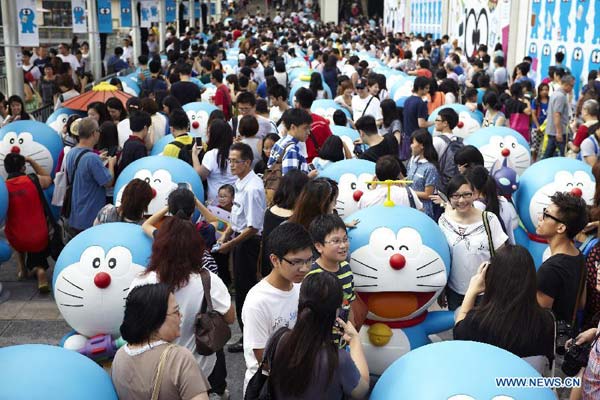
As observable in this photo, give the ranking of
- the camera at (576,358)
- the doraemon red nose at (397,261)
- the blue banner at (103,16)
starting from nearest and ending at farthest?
1. the camera at (576,358)
2. the doraemon red nose at (397,261)
3. the blue banner at (103,16)

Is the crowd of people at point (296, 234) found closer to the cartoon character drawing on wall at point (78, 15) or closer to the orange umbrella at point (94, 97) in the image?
the orange umbrella at point (94, 97)

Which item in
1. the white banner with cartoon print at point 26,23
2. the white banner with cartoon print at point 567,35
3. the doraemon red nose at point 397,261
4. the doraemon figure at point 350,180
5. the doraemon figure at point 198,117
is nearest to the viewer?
the doraemon red nose at point 397,261

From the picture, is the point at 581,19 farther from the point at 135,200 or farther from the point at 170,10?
the point at 170,10

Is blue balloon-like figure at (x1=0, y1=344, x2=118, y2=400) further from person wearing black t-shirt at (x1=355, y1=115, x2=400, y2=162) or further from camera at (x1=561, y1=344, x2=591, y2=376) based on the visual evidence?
person wearing black t-shirt at (x1=355, y1=115, x2=400, y2=162)

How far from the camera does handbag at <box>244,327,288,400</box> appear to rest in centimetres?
346

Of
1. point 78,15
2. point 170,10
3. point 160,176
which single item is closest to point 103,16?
point 78,15

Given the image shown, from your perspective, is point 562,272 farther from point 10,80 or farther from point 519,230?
point 10,80

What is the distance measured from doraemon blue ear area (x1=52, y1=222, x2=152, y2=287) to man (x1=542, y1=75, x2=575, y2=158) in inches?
298

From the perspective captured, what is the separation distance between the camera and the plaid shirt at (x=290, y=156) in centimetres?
699

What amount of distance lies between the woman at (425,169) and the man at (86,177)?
2911mm

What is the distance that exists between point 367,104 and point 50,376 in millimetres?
8151

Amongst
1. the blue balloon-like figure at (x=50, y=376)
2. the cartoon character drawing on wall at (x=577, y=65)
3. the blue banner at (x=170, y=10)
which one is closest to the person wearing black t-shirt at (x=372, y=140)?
the blue balloon-like figure at (x=50, y=376)

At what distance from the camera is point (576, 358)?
4.29 metres

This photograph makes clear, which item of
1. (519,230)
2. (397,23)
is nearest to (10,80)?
(519,230)
